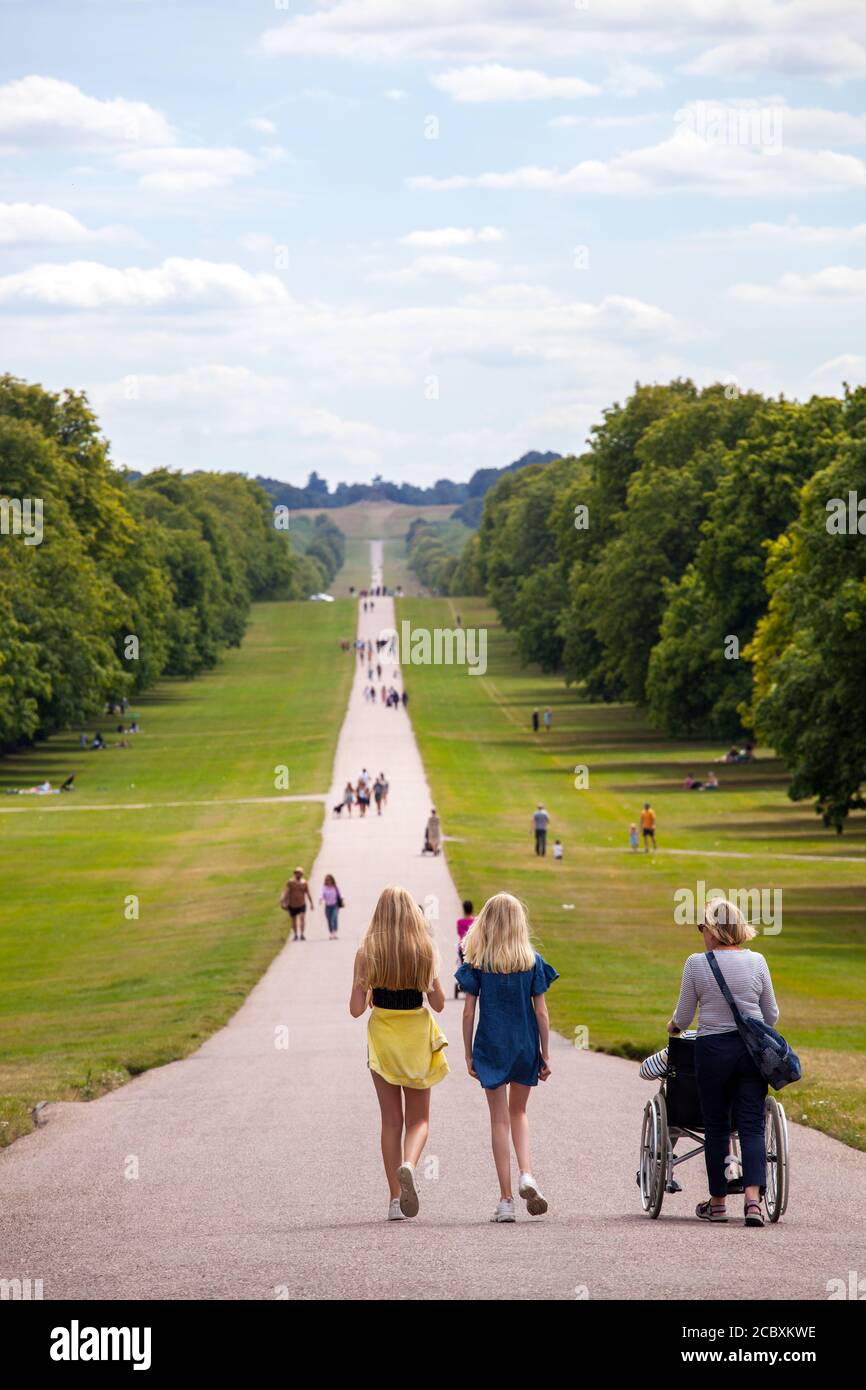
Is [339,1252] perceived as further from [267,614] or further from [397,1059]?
[267,614]

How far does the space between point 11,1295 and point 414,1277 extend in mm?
1855

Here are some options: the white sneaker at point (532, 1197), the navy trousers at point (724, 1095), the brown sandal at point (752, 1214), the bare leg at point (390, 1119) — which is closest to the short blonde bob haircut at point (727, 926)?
the navy trousers at point (724, 1095)

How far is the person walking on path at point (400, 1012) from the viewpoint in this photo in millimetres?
11711

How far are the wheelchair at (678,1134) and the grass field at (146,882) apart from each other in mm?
6445

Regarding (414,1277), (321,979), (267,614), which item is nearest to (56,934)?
(321,979)

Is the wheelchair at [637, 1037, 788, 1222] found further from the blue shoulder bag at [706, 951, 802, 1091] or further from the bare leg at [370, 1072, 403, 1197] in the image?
the bare leg at [370, 1072, 403, 1197]

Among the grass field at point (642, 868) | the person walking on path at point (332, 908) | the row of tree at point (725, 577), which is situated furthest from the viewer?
the row of tree at point (725, 577)

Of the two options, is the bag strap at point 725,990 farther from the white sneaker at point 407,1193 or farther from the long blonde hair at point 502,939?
the white sneaker at point 407,1193

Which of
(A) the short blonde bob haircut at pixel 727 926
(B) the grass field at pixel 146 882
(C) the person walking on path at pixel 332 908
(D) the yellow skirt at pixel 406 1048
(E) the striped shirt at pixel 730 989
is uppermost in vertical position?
(A) the short blonde bob haircut at pixel 727 926

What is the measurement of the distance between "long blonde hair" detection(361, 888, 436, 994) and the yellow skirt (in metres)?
0.18

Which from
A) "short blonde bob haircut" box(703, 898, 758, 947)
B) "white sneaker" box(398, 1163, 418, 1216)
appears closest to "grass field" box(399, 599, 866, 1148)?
"short blonde bob haircut" box(703, 898, 758, 947)

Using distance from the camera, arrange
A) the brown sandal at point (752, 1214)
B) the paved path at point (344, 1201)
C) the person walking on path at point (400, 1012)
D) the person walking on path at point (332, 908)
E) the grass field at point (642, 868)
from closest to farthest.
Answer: the paved path at point (344, 1201) < the brown sandal at point (752, 1214) < the person walking on path at point (400, 1012) < the grass field at point (642, 868) < the person walking on path at point (332, 908)

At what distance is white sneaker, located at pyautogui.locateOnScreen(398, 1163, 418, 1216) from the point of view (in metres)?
11.0

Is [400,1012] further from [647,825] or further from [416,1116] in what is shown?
[647,825]
